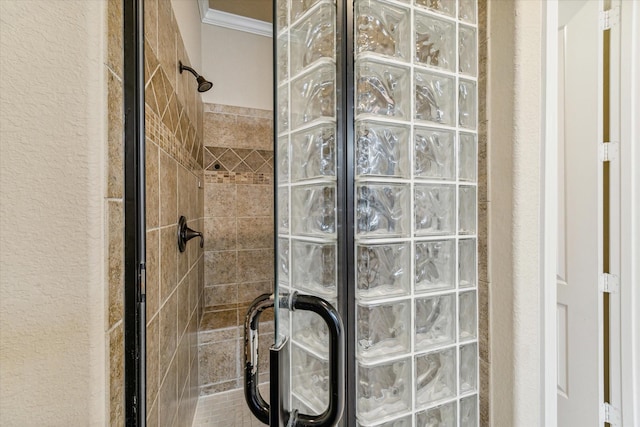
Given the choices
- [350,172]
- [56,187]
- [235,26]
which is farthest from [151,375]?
[235,26]

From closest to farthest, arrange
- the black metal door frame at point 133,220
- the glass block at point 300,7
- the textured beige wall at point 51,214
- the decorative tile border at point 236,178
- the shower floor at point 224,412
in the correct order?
the textured beige wall at point 51,214, the black metal door frame at point 133,220, the glass block at point 300,7, the shower floor at point 224,412, the decorative tile border at point 236,178

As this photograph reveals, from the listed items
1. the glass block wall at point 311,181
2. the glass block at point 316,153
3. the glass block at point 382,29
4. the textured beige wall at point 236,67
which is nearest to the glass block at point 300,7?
the glass block wall at point 311,181

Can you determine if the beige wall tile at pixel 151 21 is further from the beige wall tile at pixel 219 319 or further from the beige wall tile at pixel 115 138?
the beige wall tile at pixel 219 319

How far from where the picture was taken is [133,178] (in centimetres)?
48

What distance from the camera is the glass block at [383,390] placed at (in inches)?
27.8

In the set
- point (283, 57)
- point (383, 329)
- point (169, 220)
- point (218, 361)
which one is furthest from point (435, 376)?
point (218, 361)

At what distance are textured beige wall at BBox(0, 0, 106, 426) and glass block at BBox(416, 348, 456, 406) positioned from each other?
28.3 inches

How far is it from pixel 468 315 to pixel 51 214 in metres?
0.98

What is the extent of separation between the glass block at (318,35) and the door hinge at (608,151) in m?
1.39

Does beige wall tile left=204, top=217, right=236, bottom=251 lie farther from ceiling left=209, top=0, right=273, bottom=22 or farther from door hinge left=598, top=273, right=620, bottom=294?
door hinge left=598, top=273, right=620, bottom=294

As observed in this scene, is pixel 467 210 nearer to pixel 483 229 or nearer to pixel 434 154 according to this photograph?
pixel 483 229

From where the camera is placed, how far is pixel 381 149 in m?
0.73

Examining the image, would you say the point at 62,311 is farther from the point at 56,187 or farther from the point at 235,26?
the point at 235,26

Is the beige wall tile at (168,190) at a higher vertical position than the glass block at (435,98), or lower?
lower
